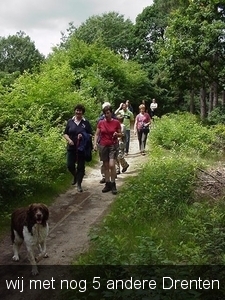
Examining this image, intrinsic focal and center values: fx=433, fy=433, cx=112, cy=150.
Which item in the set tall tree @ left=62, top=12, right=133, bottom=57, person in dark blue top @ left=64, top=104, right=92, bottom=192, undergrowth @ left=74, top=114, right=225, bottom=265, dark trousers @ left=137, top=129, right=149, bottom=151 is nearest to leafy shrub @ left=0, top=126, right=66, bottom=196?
person in dark blue top @ left=64, top=104, right=92, bottom=192

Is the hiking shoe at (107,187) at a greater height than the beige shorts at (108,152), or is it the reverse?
the beige shorts at (108,152)

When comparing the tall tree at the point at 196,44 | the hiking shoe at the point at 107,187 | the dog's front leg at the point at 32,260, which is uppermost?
the tall tree at the point at 196,44

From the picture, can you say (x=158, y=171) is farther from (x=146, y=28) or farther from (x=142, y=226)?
(x=146, y=28)

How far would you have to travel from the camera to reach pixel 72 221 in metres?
8.23

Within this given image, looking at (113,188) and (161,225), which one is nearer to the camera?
(161,225)

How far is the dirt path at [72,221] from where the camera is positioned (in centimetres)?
665

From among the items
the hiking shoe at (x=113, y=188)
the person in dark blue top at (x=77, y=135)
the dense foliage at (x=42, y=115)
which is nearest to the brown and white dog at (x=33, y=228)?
the dense foliage at (x=42, y=115)

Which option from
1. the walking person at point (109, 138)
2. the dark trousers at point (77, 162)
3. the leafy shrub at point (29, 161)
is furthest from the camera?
the dark trousers at point (77, 162)

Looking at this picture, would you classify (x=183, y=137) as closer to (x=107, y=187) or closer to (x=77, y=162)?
(x=107, y=187)

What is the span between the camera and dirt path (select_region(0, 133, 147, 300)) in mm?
6652

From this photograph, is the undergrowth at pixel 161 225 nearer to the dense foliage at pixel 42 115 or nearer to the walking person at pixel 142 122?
the dense foliage at pixel 42 115

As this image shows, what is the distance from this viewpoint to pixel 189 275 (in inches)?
201

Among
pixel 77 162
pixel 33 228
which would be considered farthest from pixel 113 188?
pixel 33 228

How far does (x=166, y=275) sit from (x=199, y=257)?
0.93 meters
